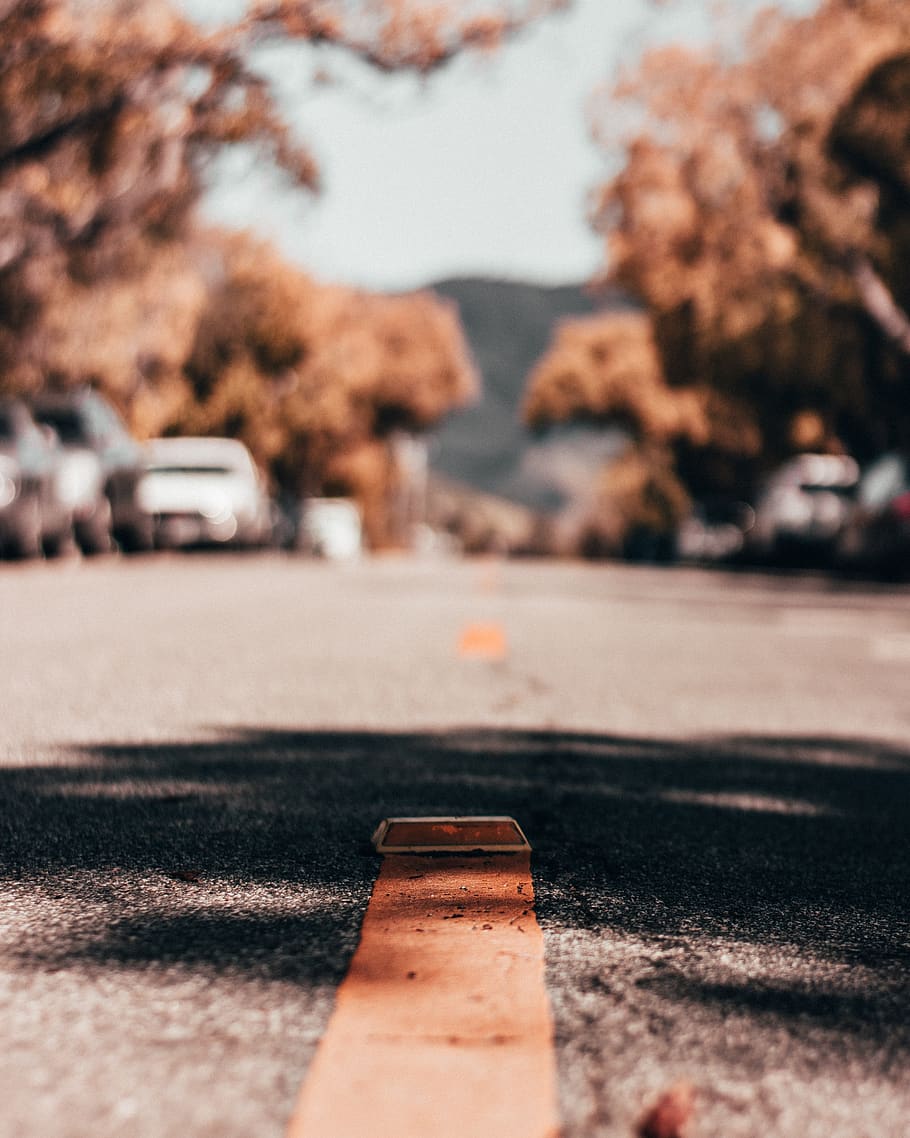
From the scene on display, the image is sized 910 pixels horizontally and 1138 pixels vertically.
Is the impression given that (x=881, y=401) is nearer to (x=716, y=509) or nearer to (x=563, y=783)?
(x=716, y=509)

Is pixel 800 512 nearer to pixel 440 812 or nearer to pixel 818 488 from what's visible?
pixel 818 488

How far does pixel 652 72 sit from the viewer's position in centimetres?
2998

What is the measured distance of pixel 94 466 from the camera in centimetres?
1784

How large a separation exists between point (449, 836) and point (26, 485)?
13.0 metres

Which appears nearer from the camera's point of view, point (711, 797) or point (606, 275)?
point (711, 797)

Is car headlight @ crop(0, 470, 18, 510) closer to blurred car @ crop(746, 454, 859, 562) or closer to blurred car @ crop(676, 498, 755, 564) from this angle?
blurred car @ crop(746, 454, 859, 562)

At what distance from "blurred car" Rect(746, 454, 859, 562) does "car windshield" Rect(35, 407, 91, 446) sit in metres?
11.7

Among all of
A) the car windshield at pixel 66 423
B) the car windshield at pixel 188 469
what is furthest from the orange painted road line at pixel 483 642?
the car windshield at pixel 188 469

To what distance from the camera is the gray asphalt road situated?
2045 mm

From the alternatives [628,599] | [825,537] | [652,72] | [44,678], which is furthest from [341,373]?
[44,678]

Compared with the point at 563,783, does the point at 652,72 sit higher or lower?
higher

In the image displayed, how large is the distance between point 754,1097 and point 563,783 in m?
2.28

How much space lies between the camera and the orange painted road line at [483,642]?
25.5 feet

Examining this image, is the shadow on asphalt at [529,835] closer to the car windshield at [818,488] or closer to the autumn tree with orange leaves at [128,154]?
the autumn tree with orange leaves at [128,154]
